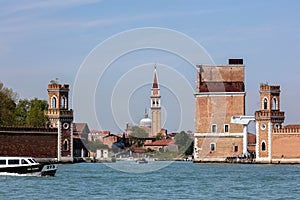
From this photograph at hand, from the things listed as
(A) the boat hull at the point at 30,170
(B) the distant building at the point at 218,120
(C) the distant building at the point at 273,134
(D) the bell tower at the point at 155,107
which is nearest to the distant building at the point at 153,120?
(D) the bell tower at the point at 155,107

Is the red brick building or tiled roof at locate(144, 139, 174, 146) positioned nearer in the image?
the red brick building

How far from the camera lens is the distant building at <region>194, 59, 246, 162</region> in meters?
109

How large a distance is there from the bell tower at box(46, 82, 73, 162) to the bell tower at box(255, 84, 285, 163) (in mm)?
18820

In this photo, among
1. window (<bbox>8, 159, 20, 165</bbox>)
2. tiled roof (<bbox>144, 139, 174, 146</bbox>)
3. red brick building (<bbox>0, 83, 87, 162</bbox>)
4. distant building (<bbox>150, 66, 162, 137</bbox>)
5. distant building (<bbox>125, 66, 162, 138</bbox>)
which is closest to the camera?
window (<bbox>8, 159, 20, 165</bbox>)

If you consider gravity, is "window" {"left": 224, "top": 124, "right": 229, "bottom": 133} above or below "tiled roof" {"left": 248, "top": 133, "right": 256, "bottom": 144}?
above

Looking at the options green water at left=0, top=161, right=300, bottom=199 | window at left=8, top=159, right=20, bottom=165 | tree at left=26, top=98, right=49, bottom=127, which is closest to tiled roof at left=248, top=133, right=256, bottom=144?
tree at left=26, top=98, right=49, bottom=127

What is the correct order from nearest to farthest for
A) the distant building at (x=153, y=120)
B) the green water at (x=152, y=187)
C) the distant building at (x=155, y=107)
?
the green water at (x=152, y=187) → the distant building at (x=155, y=107) → the distant building at (x=153, y=120)

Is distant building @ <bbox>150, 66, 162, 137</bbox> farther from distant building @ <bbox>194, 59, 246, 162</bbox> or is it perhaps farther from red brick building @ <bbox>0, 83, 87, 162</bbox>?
red brick building @ <bbox>0, 83, 87, 162</bbox>

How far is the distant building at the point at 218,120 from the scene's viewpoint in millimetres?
109188

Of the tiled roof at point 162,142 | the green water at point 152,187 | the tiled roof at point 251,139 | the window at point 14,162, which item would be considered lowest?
the green water at point 152,187

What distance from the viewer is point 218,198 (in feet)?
174

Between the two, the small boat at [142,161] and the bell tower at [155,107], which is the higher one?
the bell tower at [155,107]

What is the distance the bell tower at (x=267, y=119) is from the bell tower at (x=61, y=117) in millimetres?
18820

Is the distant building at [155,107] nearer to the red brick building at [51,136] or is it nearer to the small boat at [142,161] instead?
the small boat at [142,161]
